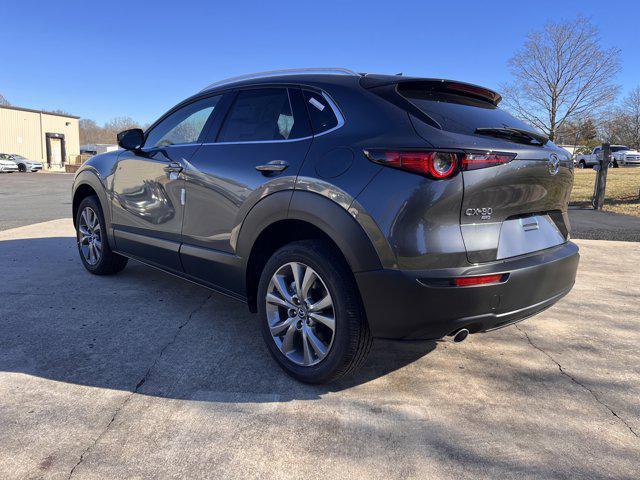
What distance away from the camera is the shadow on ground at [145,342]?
287 centimetres

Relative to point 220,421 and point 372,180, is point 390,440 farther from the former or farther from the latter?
point 372,180

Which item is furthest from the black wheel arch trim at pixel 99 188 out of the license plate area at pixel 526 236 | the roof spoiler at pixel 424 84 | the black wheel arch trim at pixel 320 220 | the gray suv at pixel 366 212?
the license plate area at pixel 526 236

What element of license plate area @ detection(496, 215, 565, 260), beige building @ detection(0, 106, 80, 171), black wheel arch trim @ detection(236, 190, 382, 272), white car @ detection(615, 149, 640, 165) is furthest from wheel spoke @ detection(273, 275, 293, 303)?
beige building @ detection(0, 106, 80, 171)

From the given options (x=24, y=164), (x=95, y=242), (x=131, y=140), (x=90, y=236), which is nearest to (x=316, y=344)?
(x=131, y=140)

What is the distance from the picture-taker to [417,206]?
90.6 inches

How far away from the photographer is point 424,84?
2779 mm

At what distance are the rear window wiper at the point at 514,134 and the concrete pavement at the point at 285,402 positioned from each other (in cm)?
143

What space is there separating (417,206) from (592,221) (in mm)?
9080

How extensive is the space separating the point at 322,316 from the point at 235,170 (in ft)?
3.75

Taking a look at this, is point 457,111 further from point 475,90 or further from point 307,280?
point 307,280

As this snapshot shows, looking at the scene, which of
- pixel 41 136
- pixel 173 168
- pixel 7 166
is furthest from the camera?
pixel 41 136

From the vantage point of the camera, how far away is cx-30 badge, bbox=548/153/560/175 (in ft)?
9.09

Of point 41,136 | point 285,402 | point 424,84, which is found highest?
point 41,136

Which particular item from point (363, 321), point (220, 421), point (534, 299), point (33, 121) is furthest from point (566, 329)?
point (33, 121)
